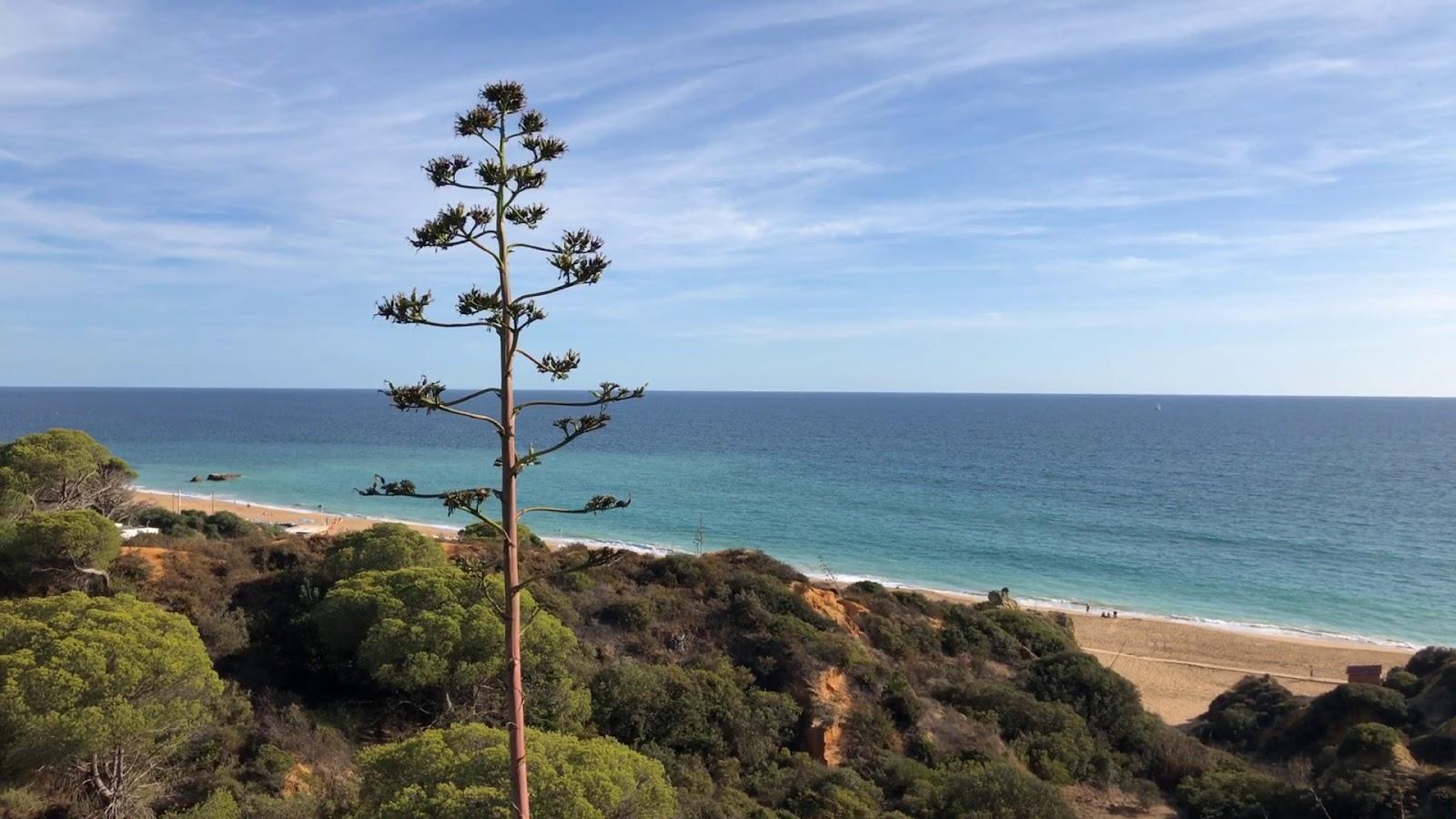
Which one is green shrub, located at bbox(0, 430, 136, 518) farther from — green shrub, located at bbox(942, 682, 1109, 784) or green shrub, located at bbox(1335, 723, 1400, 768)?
green shrub, located at bbox(1335, 723, 1400, 768)

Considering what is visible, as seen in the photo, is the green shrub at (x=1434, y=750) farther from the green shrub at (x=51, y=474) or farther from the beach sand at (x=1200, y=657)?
the green shrub at (x=51, y=474)

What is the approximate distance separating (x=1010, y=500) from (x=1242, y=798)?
5021cm

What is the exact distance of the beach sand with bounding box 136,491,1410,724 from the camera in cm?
2698

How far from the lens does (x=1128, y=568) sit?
142ft

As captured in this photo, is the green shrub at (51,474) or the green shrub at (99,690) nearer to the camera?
the green shrub at (99,690)

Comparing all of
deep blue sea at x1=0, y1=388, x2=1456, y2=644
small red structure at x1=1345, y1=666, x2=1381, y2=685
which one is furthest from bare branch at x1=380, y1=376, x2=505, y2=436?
deep blue sea at x1=0, y1=388, x2=1456, y2=644

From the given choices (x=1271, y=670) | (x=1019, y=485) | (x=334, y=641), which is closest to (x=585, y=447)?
(x=1019, y=485)

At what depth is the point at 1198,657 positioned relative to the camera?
30.8 meters

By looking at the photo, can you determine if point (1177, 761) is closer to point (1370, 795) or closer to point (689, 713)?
point (1370, 795)

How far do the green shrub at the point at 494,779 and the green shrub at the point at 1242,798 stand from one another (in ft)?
32.0

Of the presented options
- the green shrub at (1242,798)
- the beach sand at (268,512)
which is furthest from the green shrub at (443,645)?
the beach sand at (268,512)

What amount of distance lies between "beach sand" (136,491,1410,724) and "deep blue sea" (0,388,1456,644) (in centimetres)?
262

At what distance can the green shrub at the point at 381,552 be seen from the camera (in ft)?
53.7

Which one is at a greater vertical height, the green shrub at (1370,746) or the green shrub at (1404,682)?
the green shrub at (1370,746)
